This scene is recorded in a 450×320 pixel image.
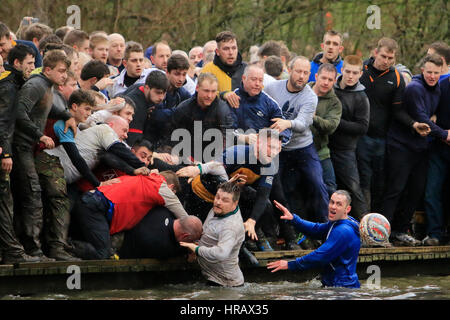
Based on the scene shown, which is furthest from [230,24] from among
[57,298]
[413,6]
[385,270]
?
[57,298]

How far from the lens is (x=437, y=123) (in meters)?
13.8

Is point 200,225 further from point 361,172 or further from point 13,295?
point 361,172

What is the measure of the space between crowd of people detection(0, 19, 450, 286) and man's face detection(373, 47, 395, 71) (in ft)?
0.10

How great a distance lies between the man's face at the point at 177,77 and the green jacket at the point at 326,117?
77.8 inches

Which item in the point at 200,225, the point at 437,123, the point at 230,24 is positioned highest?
the point at 230,24

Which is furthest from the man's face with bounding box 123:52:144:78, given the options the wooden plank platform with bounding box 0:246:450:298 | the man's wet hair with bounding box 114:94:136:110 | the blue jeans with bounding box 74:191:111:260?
the wooden plank platform with bounding box 0:246:450:298

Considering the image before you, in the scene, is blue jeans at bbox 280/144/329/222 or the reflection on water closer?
the reflection on water

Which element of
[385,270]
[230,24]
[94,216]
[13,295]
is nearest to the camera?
[13,295]

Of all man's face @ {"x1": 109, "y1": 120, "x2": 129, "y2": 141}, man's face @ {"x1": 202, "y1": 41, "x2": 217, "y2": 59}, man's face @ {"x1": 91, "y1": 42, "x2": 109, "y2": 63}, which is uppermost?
man's face @ {"x1": 202, "y1": 41, "x2": 217, "y2": 59}

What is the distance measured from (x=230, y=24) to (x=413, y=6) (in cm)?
407

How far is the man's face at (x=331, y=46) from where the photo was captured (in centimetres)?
1377

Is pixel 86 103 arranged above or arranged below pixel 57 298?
above

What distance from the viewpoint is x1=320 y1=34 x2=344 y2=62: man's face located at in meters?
13.8

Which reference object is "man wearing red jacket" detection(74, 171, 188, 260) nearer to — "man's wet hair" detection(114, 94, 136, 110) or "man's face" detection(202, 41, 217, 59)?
"man's wet hair" detection(114, 94, 136, 110)
